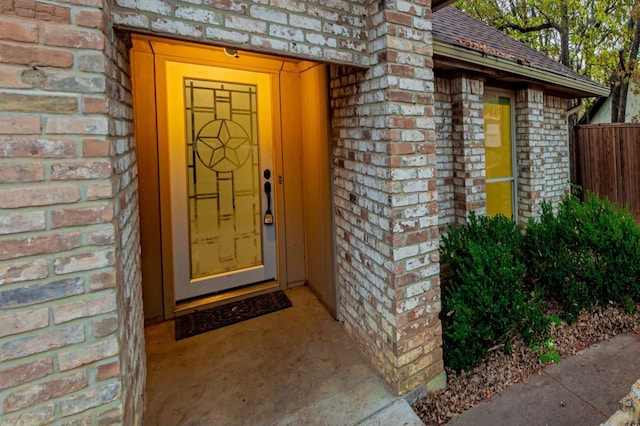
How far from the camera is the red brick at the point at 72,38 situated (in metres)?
1.26

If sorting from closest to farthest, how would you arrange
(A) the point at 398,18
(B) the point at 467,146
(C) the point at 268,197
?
(A) the point at 398,18 < (C) the point at 268,197 < (B) the point at 467,146

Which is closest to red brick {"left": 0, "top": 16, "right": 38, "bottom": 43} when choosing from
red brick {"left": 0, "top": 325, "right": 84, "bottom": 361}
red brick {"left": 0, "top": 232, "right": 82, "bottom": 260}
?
red brick {"left": 0, "top": 232, "right": 82, "bottom": 260}

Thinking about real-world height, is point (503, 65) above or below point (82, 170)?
above

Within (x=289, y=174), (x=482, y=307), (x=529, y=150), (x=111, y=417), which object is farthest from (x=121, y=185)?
(x=529, y=150)

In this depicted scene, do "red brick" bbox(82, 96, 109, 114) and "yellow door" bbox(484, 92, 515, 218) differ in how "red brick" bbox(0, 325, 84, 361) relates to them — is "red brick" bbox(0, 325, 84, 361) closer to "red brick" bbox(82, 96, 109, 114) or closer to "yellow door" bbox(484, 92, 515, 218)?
"red brick" bbox(82, 96, 109, 114)

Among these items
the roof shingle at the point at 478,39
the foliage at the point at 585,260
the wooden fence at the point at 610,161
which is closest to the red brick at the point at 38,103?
the roof shingle at the point at 478,39

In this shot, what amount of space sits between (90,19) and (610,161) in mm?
8166

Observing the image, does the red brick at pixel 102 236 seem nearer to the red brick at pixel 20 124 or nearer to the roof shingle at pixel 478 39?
the red brick at pixel 20 124

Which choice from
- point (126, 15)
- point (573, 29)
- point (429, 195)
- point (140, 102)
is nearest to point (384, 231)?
point (429, 195)

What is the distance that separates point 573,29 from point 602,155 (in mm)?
5555

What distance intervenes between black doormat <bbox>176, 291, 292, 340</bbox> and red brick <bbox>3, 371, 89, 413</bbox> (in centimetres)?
161

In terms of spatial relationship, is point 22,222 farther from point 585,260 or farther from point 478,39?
point 478,39

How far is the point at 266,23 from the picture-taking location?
1.92 meters

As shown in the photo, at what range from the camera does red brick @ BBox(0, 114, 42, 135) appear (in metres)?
A: 1.21
